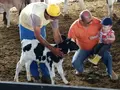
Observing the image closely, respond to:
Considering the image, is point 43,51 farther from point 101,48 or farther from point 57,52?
point 101,48

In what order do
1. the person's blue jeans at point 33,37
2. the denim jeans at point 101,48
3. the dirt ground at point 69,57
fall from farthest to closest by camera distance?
the dirt ground at point 69,57, the denim jeans at point 101,48, the person's blue jeans at point 33,37

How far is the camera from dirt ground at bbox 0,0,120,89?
6.16m

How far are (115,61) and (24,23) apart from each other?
86.2 inches

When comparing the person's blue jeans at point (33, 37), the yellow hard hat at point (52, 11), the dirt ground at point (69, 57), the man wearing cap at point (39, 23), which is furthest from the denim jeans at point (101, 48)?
the yellow hard hat at point (52, 11)

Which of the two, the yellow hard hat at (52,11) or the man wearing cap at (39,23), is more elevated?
the yellow hard hat at (52,11)

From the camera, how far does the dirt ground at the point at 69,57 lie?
6164 millimetres

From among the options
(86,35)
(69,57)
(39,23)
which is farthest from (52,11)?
(69,57)

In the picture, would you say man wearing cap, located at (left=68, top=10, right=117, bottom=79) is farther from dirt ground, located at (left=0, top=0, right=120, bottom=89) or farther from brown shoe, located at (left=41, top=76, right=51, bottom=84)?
brown shoe, located at (left=41, top=76, right=51, bottom=84)

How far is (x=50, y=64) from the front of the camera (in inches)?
220

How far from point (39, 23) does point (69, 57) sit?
7.31ft

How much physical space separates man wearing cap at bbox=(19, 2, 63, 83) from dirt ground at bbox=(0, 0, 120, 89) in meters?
0.46

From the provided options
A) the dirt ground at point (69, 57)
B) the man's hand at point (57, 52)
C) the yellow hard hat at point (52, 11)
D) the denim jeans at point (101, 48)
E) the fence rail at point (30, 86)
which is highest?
the yellow hard hat at point (52, 11)

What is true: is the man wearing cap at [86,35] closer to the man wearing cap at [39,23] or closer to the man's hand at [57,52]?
the man wearing cap at [39,23]

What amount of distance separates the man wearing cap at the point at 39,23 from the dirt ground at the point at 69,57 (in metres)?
0.46
